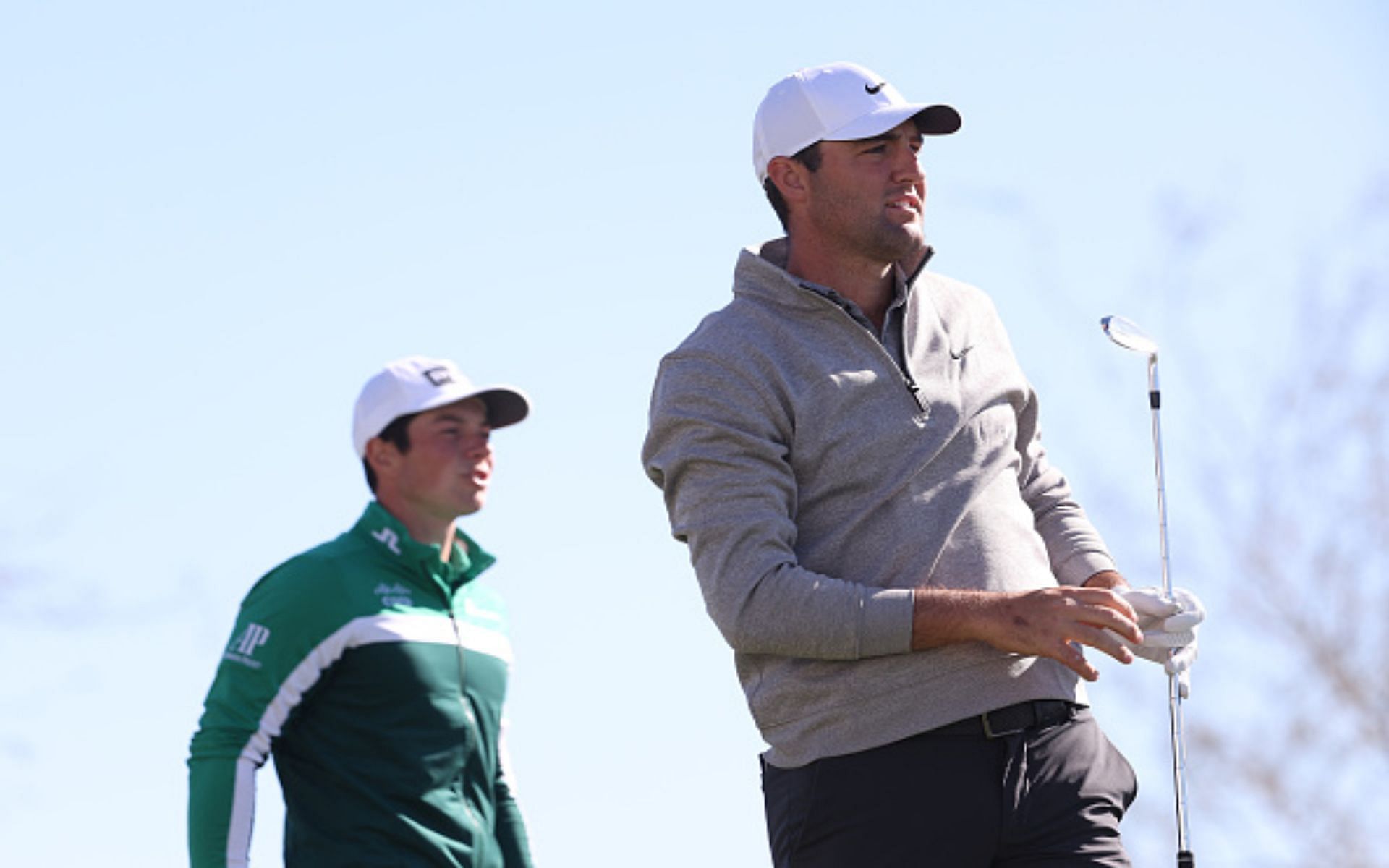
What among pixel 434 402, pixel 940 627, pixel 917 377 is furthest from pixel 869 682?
pixel 434 402

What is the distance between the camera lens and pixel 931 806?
16.1 feet

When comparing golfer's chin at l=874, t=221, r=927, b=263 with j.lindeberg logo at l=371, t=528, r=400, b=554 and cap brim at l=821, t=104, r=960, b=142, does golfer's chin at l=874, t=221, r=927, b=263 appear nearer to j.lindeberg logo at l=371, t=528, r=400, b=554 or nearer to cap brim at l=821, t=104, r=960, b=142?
cap brim at l=821, t=104, r=960, b=142

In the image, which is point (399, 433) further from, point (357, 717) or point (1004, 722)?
point (1004, 722)

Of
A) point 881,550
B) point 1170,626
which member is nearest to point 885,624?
point 881,550

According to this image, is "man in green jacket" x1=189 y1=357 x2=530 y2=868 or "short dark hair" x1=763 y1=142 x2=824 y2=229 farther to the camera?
"short dark hair" x1=763 y1=142 x2=824 y2=229

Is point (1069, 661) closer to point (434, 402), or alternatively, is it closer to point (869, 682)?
point (869, 682)

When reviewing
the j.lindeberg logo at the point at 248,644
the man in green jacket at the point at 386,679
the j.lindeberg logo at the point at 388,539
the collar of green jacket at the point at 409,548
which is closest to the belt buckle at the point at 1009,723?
the man in green jacket at the point at 386,679

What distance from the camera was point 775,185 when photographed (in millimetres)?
5594

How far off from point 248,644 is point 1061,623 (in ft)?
4.94

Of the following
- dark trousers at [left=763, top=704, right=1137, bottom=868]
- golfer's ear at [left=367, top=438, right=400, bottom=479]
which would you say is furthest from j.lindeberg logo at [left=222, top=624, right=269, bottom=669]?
dark trousers at [left=763, top=704, right=1137, bottom=868]

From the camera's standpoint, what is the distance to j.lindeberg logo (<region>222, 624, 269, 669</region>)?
186 inches

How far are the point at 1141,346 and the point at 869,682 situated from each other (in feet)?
3.81

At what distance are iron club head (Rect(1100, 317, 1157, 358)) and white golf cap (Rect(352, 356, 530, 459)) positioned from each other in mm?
1361

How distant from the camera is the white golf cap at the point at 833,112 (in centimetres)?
542
